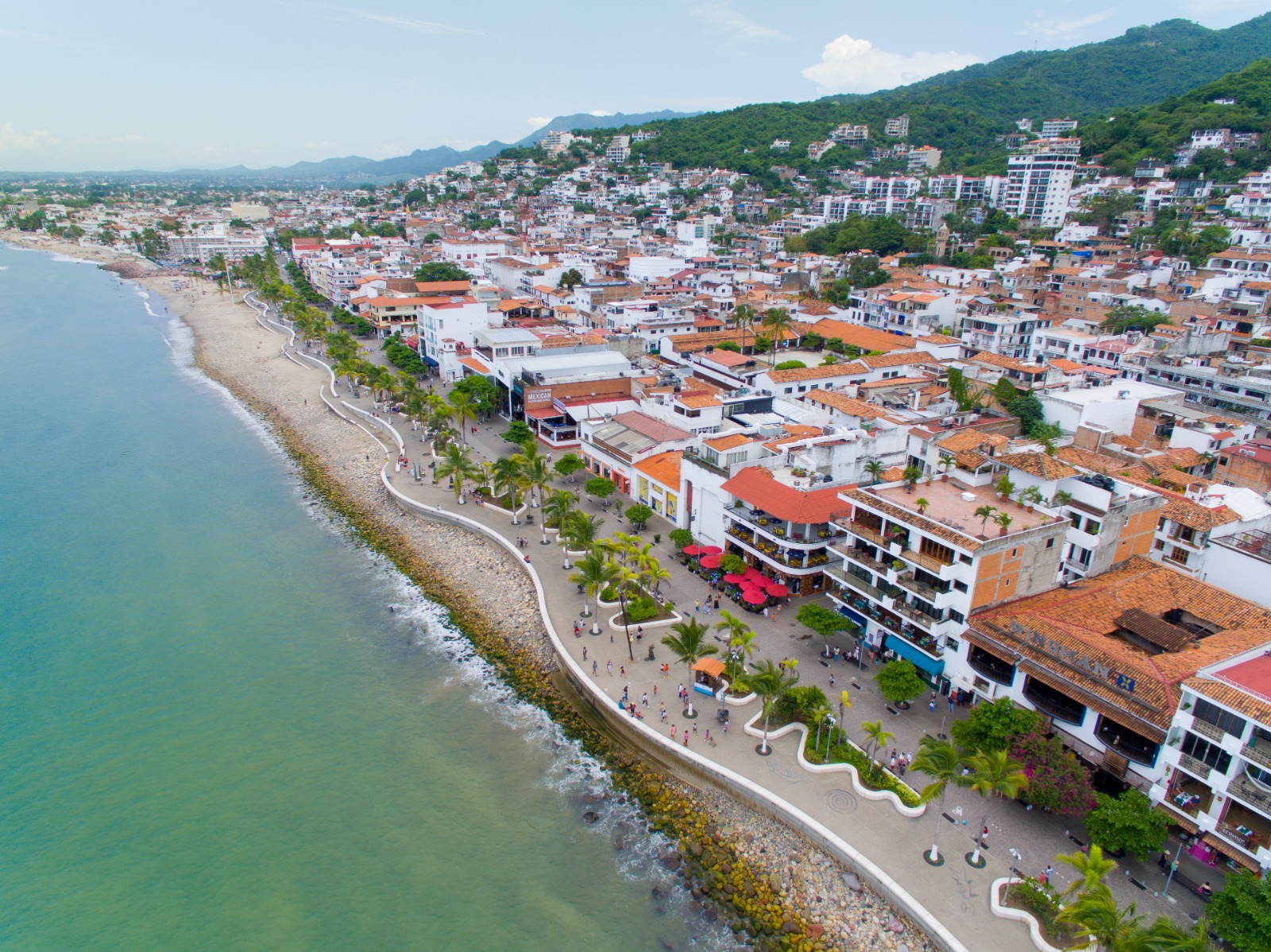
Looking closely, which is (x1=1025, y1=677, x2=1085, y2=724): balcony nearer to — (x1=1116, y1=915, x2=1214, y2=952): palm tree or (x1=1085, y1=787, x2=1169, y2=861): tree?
(x1=1085, y1=787, x2=1169, y2=861): tree

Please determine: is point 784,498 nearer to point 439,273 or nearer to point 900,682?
point 900,682

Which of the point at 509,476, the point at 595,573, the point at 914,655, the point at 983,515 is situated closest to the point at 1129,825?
the point at 914,655

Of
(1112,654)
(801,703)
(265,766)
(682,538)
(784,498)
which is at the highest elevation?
(784,498)

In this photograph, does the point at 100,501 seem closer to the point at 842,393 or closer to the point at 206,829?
the point at 206,829

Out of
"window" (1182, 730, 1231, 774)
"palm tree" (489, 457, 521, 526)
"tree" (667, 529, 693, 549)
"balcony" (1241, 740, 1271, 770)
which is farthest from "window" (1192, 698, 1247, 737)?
"palm tree" (489, 457, 521, 526)

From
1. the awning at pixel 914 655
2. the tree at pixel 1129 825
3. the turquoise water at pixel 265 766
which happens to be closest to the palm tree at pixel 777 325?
the awning at pixel 914 655

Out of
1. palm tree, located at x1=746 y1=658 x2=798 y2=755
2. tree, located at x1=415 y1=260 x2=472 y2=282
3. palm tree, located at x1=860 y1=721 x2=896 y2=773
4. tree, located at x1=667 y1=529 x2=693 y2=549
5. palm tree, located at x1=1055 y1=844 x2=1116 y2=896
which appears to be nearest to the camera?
palm tree, located at x1=1055 y1=844 x2=1116 y2=896
